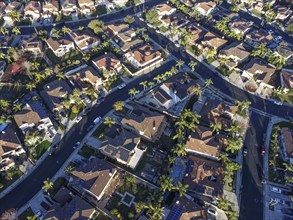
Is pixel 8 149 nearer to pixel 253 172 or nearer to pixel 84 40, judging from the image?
pixel 84 40

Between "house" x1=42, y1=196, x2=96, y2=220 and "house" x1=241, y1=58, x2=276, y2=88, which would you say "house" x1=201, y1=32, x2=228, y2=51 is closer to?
"house" x1=241, y1=58, x2=276, y2=88

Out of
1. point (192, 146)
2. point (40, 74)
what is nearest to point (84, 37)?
point (40, 74)

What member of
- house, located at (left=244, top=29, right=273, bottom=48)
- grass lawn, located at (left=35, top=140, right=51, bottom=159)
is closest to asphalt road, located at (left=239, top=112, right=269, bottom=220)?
house, located at (left=244, top=29, right=273, bottom=48)

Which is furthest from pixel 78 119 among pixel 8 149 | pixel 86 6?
pixel 86 6

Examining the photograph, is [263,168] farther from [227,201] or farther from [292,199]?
[227,201]

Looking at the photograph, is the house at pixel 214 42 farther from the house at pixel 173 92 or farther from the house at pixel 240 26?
the house at pixel 173 92

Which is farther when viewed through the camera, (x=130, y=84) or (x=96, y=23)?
(x=96, y=23)
